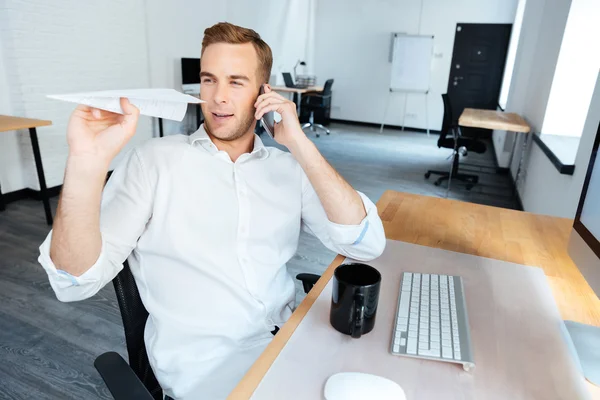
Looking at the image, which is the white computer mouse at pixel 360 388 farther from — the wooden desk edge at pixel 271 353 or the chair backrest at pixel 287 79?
the chair backrest at pixel 287 79

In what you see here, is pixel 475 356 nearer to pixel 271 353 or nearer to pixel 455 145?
pixel 271 353

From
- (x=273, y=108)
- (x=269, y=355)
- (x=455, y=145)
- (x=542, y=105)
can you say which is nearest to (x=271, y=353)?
(x=269, y=355)

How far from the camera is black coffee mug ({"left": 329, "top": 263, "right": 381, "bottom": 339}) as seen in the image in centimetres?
72

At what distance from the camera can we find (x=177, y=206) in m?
0.96

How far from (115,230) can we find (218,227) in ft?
0.77

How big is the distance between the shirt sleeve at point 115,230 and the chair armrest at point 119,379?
0.16 metres

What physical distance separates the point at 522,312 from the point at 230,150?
81cm

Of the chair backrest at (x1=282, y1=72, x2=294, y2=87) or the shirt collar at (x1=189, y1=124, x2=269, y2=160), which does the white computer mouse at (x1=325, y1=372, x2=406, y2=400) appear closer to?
the shirt collar at (x1=189, y1=124, x2=269, y2=160)

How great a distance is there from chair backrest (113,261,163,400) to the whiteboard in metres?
7.86

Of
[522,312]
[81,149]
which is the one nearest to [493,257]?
[522,312]

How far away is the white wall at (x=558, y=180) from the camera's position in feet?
6.85

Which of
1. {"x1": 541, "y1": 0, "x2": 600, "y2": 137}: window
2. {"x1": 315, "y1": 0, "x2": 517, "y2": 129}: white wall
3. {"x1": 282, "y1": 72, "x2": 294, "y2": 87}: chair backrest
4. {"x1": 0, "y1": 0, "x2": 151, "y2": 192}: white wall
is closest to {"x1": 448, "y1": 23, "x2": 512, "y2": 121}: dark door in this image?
{"x1": 315, "y1": 0, "x2": 517, "y2": 129}: white wall

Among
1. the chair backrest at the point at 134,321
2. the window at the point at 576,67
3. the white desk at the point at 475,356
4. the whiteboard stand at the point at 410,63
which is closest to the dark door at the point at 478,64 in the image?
the whiteboard stand at the point at 410,63

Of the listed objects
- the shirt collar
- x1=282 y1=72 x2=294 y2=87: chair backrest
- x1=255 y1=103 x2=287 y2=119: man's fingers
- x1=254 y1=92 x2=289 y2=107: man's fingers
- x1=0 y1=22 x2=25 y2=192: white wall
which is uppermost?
x1=254 y1=92 x2=289 y2=107: man's fingers
